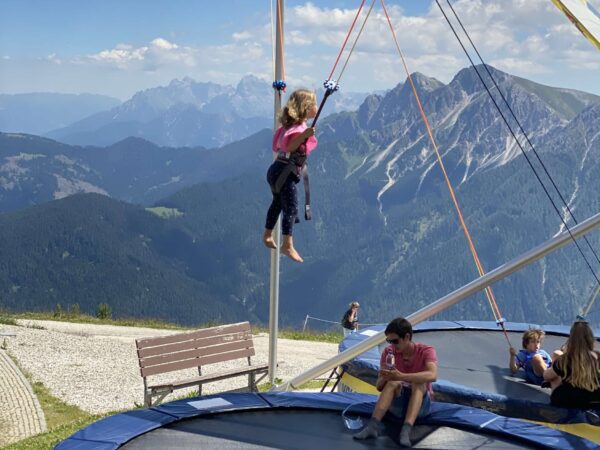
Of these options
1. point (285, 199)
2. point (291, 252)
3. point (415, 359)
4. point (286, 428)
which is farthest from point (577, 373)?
point (285, 199)

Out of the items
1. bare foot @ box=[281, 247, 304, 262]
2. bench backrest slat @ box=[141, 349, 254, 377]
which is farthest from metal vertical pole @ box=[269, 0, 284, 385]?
bench backrest slat @ box=[141, 349, 254, 377]

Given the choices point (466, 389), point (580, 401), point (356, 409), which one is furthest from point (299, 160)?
point (580, 401)

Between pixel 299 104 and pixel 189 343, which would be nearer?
pixel 299 104

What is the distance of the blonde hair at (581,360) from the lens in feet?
24.3

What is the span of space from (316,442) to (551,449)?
1.89 metres

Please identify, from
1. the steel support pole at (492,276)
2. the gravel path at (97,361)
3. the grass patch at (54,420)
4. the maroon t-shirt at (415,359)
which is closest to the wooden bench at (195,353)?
the grass patch at (54,420)

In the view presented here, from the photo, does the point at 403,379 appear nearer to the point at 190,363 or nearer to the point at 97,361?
the point at 190,363

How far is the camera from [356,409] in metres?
7.40

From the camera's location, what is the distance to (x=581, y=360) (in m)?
7.58

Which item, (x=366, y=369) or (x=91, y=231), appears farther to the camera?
(x=91, y=231)

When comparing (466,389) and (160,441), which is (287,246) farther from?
(466,389)

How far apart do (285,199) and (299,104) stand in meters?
0.91

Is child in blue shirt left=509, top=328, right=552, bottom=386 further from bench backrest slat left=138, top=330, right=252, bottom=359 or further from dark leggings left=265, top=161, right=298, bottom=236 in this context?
bench backrest slat left=138, top=330, right=252, bottom=359

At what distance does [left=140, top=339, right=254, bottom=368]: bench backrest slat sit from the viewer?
10805 millimetres
